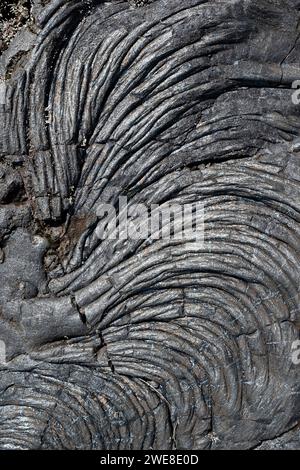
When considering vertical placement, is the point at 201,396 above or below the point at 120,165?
below

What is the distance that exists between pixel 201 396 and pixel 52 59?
5.79ft

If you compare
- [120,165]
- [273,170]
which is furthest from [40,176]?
[273,170]

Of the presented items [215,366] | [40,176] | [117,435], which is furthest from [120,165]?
[117,435]

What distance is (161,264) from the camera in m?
3.38

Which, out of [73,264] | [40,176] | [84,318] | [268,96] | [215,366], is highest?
[268,96]

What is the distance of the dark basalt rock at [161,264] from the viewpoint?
3.34 m

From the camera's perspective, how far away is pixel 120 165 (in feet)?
11.1

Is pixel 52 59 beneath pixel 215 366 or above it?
above

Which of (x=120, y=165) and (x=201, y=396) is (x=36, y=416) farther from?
(x=120, y=165)

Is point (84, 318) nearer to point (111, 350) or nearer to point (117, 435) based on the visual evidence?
point (111, 350)

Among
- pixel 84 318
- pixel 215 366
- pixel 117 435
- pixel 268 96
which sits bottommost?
pixel 117 435

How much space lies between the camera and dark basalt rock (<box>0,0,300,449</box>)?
11.0ft

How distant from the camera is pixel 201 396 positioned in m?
3.40

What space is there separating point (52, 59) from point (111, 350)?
4.65ft
